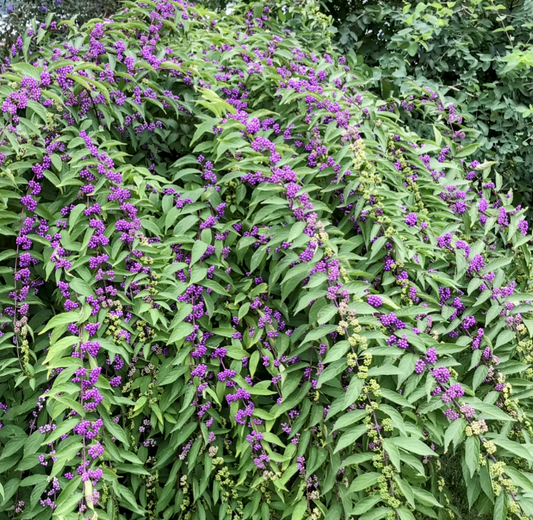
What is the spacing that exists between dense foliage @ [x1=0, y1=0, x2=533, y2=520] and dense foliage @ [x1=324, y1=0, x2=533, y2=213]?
1.85 m

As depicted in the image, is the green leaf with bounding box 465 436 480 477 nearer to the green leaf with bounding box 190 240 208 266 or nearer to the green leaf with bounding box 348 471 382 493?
the green leaf with bounding box 348 471 382 493

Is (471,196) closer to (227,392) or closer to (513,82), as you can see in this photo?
(227,392)

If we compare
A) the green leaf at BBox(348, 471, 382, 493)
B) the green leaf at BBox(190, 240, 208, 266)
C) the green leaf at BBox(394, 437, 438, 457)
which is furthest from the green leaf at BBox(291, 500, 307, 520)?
the green leaf at BBox(190, 240, 208, 266)

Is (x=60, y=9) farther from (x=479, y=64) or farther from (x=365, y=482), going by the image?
(x=365, y=482)

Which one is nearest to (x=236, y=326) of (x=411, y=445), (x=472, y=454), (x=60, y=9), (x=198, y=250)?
(x=198, y=250)

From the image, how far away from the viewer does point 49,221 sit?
2.24 meters

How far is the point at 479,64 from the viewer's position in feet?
14.1

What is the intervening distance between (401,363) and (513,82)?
331 cm

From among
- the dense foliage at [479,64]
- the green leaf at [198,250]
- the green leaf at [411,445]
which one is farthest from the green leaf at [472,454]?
the dense foliage at [479,64]

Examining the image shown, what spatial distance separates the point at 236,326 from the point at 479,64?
132 inches

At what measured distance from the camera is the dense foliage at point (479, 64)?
4129 millimetres

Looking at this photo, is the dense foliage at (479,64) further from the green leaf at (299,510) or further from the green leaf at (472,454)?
the green leaf at (299,510)

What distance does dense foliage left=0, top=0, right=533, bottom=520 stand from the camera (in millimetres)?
1857

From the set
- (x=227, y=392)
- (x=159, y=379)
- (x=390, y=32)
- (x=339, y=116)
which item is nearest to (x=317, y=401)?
(x=227, y=392)
